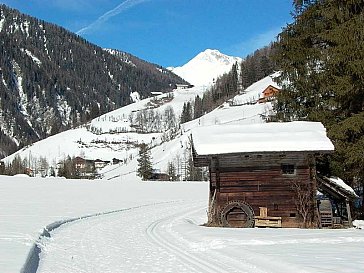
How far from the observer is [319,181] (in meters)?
22.0

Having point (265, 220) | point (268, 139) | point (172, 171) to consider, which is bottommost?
point (265, 220)

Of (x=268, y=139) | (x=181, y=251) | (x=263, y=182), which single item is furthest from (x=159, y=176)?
(x=181, y=251)

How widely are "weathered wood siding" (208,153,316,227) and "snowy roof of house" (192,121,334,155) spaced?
473 mm

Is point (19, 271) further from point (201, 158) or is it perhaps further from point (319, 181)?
point (319, 181)

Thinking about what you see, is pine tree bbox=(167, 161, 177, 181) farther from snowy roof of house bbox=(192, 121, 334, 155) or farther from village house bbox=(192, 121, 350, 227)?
village house bbox=(192, 121, 350, 227)

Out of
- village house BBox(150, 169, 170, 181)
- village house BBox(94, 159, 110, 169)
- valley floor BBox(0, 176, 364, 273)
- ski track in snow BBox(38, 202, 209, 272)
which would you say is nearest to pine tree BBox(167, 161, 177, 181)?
village house BBox(150, 169, 170, 181)

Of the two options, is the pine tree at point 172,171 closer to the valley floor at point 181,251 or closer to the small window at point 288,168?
the small window at point 288,168

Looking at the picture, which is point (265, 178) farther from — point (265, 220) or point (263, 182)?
point (265, 220)

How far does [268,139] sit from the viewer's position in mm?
21844

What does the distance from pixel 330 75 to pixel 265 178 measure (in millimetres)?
5286

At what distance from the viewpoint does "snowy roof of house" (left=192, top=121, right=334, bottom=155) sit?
21.0m

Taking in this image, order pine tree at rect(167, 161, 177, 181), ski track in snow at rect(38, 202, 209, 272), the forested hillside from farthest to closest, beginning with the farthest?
pine tree at rect(167, 161, 177, 181) → the forested hillside → ski track in snow at rect(38, 202, 209, 272)

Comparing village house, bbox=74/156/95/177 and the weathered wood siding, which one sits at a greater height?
village house, bbox=74/156/95/177

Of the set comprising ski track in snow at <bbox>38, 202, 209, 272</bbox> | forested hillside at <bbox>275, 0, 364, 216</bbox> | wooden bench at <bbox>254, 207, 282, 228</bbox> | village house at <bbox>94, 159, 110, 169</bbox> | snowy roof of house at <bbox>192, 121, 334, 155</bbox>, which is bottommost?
ski track in snow at <bbox>38, 202, 209, 272</bbox>
